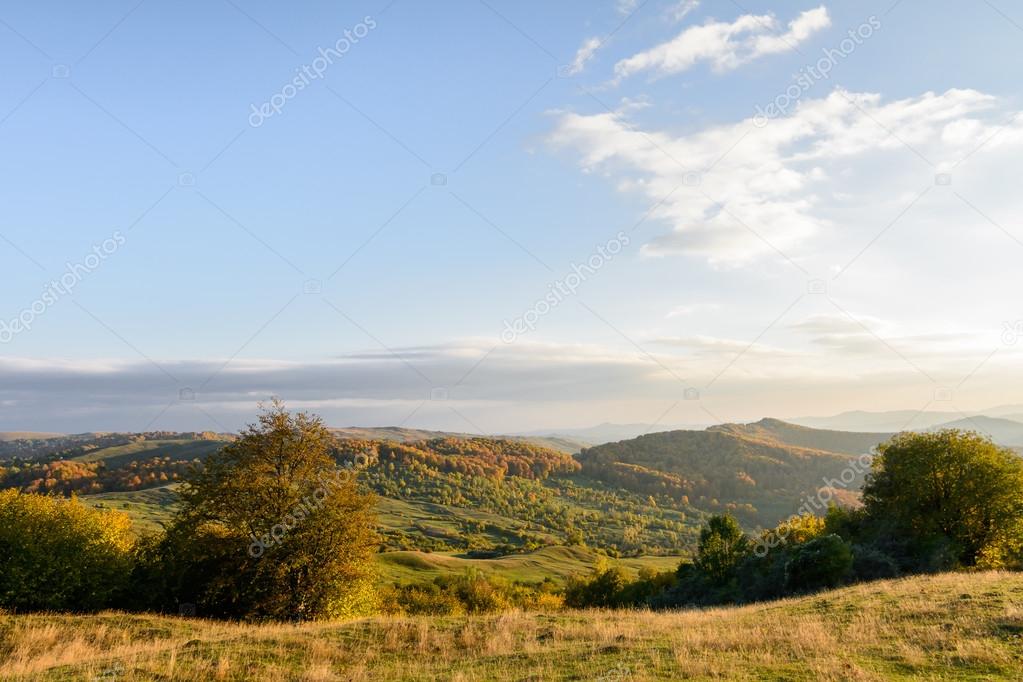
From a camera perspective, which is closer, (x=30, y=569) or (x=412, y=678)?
(x=412, y=678)

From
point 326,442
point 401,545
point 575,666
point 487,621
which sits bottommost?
point 401,545

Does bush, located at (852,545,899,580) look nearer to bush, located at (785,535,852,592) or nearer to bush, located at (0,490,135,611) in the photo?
bush, located at (785,535,852,592)

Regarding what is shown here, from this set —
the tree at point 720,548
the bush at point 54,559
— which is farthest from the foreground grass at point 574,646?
the tree at point 720,548

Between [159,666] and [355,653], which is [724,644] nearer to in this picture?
[355,653]

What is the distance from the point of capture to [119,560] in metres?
39.1

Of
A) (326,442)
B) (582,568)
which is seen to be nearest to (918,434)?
(326,442)

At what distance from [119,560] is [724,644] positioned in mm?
40011

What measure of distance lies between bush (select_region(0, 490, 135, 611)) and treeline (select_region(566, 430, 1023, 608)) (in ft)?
144

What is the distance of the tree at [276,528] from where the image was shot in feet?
109

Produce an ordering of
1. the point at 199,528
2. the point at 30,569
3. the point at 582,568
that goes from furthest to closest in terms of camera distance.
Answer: the point at 582,568 → the point at 30,569 → the point at 199,528

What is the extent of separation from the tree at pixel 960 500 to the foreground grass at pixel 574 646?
27805 millimetres

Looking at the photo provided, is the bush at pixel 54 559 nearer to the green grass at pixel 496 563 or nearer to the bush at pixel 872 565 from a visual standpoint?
the bush at pixel 872 565

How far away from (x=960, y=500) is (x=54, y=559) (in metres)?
68.0

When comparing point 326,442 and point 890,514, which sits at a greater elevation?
point 326,442
